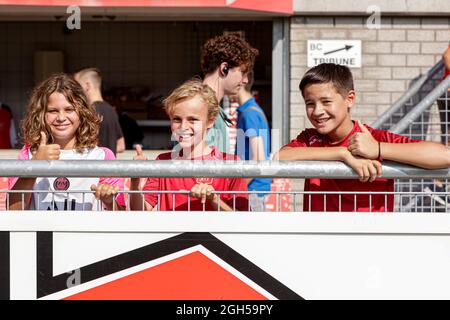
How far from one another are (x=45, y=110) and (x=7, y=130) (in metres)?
7.25

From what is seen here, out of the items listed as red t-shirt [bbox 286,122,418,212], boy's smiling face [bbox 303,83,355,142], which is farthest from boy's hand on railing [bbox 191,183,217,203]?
boy's smiling face [bbox 303,83,355,142]

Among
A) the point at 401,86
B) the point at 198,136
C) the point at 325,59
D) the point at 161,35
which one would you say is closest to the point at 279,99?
the point at 325,59

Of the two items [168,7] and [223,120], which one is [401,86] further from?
[223,120]

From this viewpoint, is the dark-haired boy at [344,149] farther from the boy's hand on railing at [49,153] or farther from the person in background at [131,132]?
the person in background at [131,132]

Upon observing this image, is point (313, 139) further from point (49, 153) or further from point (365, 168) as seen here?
point (49, 153)

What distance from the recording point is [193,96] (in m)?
3.71

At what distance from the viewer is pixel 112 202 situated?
340 cm

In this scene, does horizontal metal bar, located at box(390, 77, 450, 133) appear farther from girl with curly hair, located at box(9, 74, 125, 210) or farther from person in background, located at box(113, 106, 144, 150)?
person in background, located at box(113, 106, 144, 150)

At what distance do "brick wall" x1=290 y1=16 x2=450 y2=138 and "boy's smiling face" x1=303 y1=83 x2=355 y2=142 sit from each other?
538cm

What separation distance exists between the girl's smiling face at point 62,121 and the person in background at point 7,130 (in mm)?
7171

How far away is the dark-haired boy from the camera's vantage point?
3.19 m

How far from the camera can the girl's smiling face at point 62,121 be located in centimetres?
384

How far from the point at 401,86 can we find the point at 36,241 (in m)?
6.40

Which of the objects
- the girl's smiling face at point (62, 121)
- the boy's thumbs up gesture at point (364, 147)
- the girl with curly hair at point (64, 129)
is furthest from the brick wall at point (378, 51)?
the boy's thumbs up gesture at point (364, 147)
